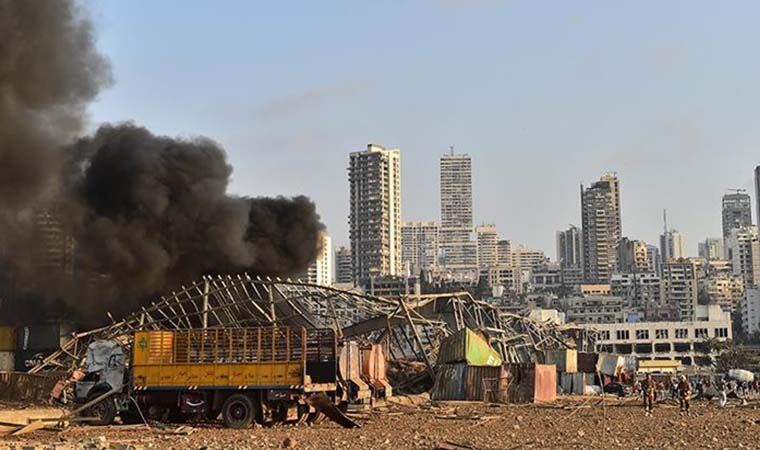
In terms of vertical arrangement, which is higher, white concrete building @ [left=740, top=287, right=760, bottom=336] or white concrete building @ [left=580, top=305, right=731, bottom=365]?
white concrete building @ [left=740, top=287, right=760, bottom=336]

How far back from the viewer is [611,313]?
15488 centimetres

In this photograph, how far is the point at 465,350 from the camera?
129 ft

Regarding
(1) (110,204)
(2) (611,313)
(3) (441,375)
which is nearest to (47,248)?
(1) (110,204)

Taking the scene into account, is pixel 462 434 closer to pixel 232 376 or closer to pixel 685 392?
pixel 232 376

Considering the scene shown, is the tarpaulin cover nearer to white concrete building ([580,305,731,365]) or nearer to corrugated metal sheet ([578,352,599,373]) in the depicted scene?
corrugated metal sheet ([578,352,599,373])

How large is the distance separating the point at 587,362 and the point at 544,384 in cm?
1882

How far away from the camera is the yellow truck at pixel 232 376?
23.7 m

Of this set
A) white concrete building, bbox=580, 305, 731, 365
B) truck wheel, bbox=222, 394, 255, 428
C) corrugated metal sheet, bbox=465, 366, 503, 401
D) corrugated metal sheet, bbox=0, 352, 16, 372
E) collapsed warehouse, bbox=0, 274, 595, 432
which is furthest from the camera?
white concrete building, bbox=580, 305, 731, 365

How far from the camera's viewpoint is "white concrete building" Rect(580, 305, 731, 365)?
124062mm

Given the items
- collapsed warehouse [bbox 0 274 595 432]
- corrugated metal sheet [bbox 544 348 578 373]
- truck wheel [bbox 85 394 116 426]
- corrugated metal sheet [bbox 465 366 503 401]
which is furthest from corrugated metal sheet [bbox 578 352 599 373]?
truck wheel [bbox 85 394 116 426]


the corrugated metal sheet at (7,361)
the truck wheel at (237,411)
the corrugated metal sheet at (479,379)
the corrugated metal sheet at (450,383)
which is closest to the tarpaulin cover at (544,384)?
the corrugated metal sheet at (479,379)

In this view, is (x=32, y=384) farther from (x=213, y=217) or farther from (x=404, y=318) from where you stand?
(x=213, y=217)

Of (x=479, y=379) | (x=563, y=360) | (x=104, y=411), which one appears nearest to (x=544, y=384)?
(x=479, y=379)

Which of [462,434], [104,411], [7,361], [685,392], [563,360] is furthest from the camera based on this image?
[7,361]
